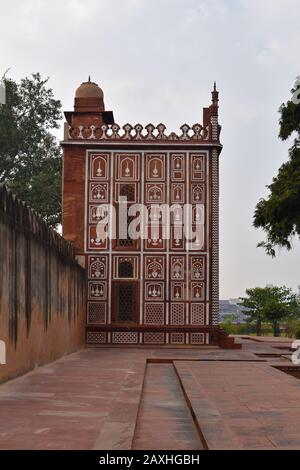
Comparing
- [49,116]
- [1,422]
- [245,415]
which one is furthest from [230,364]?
[49,116]

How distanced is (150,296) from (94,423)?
14.2m

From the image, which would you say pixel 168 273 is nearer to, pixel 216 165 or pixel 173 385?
pixel 216 165

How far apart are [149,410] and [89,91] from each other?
17.2 meters

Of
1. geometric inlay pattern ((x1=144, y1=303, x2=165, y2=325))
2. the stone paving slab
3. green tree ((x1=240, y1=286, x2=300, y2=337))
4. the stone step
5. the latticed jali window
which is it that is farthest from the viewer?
green tree ((x1=240, y1=286, x2=300, y2=337))

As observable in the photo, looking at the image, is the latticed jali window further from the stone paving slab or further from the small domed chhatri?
the stone paving slab

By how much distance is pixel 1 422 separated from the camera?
5621 mm

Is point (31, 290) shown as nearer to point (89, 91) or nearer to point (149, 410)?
point (149, 410)

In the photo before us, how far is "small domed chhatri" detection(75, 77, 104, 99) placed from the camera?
22.5 m

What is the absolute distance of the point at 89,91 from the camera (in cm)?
2256

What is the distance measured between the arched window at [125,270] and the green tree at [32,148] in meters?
7.06

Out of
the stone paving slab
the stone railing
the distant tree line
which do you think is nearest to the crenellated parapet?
the stone railing

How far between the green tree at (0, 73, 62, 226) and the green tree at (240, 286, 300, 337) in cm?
1495

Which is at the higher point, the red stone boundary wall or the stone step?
the red stone boundary wall

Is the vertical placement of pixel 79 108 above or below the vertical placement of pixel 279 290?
above
